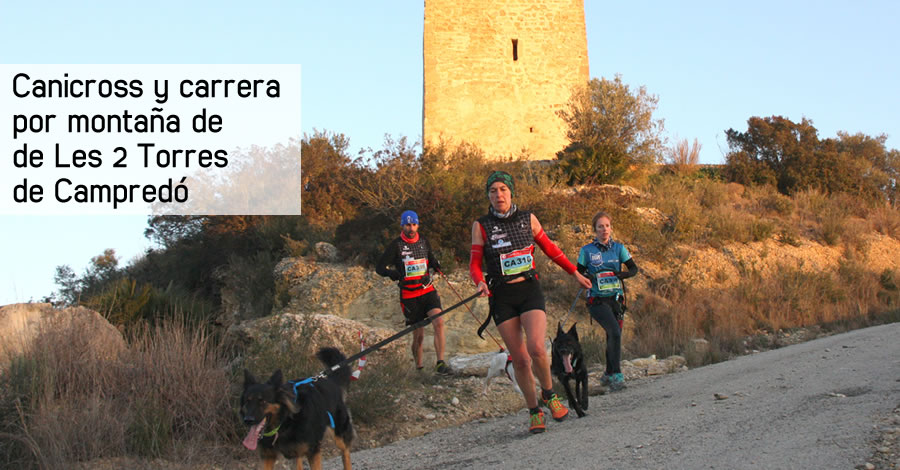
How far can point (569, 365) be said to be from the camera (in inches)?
277

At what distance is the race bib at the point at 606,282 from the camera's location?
28.5 ft

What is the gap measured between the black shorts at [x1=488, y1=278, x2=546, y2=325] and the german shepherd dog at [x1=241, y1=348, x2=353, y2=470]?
162 cm

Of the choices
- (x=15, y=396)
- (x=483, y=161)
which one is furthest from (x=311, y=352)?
(x=483, y=161)

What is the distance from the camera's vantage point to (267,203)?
22.5 metres

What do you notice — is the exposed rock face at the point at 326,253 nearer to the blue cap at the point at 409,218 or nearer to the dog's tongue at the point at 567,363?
the blue cap at the point at 409,218

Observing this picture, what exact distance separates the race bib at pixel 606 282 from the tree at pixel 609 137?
12.7 meters

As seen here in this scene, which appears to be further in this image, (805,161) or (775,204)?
(805,161)

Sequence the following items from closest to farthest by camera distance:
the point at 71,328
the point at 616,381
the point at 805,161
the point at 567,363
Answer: the point at 567,363 → the point at 71,328 → the point at 616,381 → the point at 805,161

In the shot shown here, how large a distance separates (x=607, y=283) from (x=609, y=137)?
1476cm

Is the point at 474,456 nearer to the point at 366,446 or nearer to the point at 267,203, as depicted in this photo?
the point at 366,446

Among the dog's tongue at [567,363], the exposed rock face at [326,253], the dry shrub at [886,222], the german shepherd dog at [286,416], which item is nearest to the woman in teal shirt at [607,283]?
the dog's tongue at [567,363]

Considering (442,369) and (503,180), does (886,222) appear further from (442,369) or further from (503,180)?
(503,180)

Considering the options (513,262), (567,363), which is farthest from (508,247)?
(567,363)

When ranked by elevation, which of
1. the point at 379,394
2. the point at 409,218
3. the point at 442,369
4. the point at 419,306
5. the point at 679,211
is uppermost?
the point at 679,211
